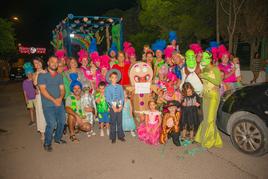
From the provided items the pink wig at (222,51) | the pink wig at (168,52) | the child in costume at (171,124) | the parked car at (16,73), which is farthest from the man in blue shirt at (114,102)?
the parked car at (16,73)

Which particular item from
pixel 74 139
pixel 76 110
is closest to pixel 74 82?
pixel 76 110

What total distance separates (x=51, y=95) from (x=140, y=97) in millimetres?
2273

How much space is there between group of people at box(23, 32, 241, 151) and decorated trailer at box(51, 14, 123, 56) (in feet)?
24.7

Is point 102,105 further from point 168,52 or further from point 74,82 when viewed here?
point 168,52

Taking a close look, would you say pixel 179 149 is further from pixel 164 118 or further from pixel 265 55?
pixel 265 55

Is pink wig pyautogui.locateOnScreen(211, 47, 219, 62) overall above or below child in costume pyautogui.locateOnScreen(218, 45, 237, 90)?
above

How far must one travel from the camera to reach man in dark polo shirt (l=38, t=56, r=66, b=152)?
182 inches

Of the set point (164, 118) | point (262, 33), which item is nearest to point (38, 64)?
point (164, 118)

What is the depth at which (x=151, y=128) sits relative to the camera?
5148mm

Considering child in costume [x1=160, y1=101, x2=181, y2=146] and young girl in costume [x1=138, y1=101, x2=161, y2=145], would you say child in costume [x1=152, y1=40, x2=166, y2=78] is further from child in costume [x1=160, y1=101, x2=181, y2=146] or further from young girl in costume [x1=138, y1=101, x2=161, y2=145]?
child in costume [x1=160, y1=101, x2=181, y2=146]

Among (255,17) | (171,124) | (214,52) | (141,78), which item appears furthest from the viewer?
(255,17)

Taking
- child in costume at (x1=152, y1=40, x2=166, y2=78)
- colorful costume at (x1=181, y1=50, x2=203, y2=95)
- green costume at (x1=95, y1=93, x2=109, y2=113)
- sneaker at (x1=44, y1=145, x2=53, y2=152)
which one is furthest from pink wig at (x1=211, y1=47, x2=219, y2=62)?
sneaker at (x1=44, y1=145, x2=53, y2=152)

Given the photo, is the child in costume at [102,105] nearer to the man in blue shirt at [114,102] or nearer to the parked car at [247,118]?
the man in blue shirt at [114,102]

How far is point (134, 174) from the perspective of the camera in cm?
381
